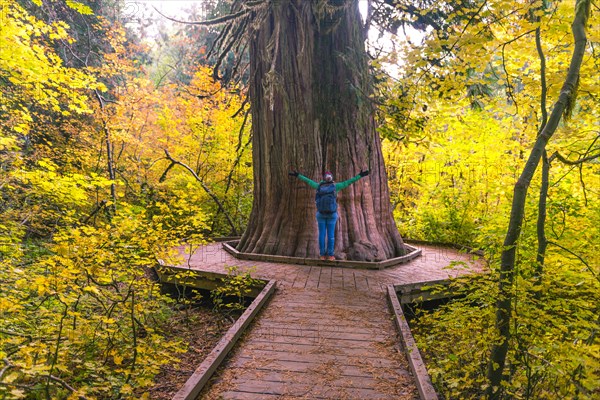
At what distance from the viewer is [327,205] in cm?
651

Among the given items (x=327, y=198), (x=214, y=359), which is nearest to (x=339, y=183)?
(x=327, y=198)

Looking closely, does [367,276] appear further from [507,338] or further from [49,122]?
[49,122]

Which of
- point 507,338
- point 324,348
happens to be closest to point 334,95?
point 324,348

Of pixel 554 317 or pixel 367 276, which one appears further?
pixel 367 276

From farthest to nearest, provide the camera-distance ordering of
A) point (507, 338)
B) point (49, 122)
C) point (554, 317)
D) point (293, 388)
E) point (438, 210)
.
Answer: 1. point (49, 122)
2. point (438, 210)
3. point (554, 317)
4. point (293, 388)
5. point (507, 338)

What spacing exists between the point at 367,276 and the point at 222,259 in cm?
306

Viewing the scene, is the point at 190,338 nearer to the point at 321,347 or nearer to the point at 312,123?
the point at 321,347

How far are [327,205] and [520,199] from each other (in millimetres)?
3924

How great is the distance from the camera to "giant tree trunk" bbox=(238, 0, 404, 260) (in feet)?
22.9

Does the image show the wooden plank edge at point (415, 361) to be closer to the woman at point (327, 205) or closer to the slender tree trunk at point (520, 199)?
the slender tree trunk at point (520, 199)

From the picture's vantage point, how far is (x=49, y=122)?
509 inches

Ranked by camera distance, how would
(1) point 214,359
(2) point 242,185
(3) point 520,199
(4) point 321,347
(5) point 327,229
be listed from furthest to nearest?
(2) point 242,185 < (5) point 327,229 < (4) point 321,347 < (1) point 214,359 < (3) point 520,199

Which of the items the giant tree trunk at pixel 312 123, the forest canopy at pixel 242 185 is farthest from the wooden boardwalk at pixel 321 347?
the giant tree trunk at pixel 312 123

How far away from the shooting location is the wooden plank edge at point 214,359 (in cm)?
275
